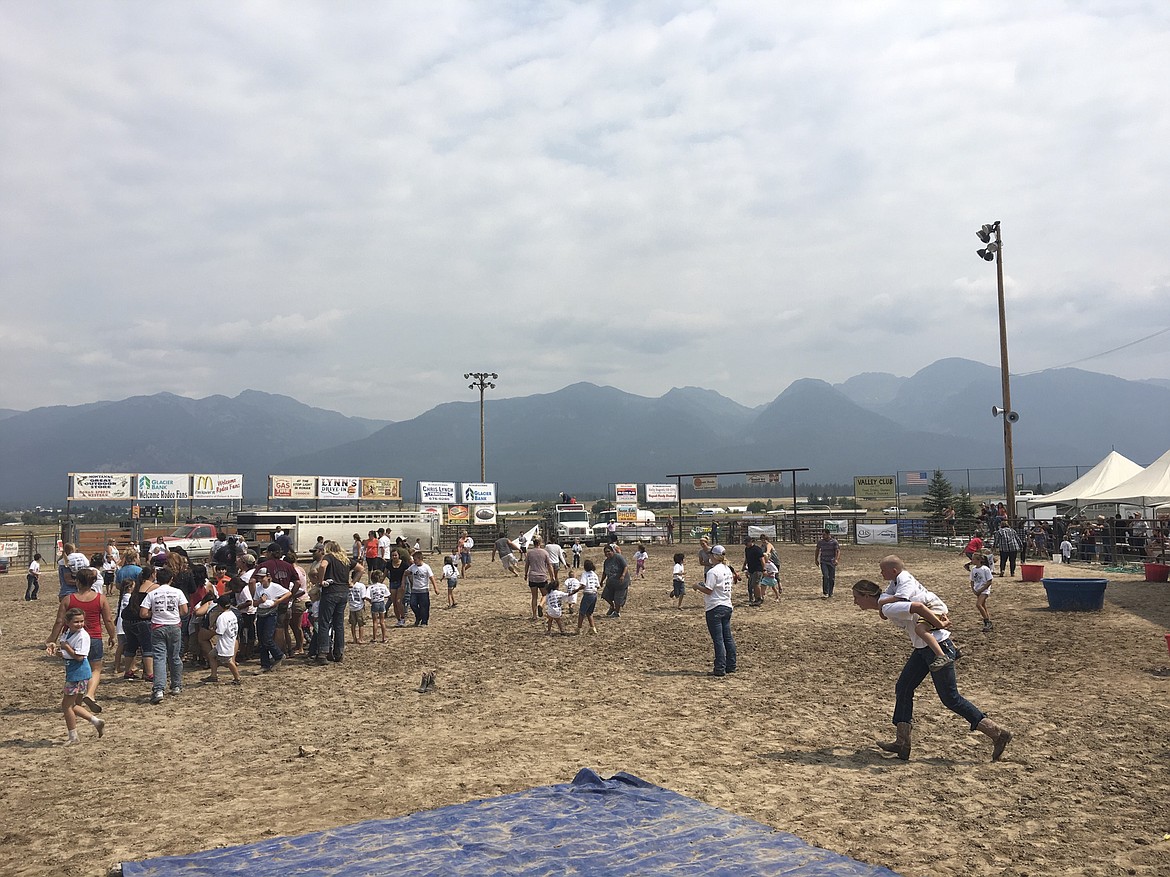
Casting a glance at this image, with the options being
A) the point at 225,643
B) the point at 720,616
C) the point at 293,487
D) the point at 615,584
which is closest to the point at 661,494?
the point at 293,487

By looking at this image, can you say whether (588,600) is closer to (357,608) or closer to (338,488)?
(357,608)

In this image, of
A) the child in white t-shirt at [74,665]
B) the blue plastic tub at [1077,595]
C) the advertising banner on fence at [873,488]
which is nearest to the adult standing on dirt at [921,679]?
the child in white t-shirt at [74,665]

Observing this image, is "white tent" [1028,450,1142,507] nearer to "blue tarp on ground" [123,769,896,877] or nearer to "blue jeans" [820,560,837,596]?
"blue jeans" [820,560,837,596]

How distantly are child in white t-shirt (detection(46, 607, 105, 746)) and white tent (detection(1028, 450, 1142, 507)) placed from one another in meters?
36.0

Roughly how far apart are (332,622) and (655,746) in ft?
24.4

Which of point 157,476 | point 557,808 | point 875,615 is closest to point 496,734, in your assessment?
point 557,808

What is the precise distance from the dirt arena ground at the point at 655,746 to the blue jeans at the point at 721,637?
32 cm

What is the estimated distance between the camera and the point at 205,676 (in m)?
12.9

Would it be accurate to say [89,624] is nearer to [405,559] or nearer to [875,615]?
[405,559]

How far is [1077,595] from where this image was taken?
17484 millimetres

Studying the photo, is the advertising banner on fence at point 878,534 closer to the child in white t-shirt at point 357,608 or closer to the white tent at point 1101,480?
the white tent at point 1101,480

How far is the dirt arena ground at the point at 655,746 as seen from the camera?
6.38m

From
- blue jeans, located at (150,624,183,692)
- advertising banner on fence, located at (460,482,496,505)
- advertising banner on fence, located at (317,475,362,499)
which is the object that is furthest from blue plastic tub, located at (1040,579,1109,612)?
advertising banner on fence, located at (317,475,362,499)

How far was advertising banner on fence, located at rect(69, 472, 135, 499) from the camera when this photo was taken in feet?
158
